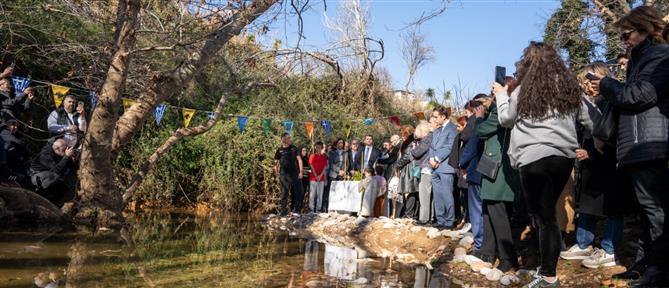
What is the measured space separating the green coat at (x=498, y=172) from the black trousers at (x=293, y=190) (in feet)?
27.3

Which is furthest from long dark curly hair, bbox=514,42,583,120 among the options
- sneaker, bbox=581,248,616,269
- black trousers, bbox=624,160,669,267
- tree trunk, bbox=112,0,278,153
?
tree trunk, bbox=112,0,278,153

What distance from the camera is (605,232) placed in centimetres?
502

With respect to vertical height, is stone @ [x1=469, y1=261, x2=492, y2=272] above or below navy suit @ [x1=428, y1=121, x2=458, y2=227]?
below

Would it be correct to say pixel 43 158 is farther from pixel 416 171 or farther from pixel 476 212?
pixel 476 212

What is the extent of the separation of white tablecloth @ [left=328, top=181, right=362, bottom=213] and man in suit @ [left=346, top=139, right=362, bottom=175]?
75 centimetres

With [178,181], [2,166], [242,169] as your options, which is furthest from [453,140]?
[178,181]

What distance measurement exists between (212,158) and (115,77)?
7.48 meters

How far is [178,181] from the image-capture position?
1520 centimetres

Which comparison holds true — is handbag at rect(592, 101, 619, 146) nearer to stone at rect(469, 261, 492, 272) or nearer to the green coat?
the green coat

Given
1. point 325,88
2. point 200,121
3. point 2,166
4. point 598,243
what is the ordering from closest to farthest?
point 598,243, point 2,166, point 200,121, point 325,88

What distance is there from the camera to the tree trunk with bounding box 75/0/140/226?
7742 millimetres

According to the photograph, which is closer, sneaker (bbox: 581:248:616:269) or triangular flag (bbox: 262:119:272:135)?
sneaker (bbox: 581:248:616:269)

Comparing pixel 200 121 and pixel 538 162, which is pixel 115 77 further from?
pixel 200 121

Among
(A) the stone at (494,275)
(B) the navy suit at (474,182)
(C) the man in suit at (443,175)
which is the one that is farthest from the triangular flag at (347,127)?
(A) the stone at (494,275)
